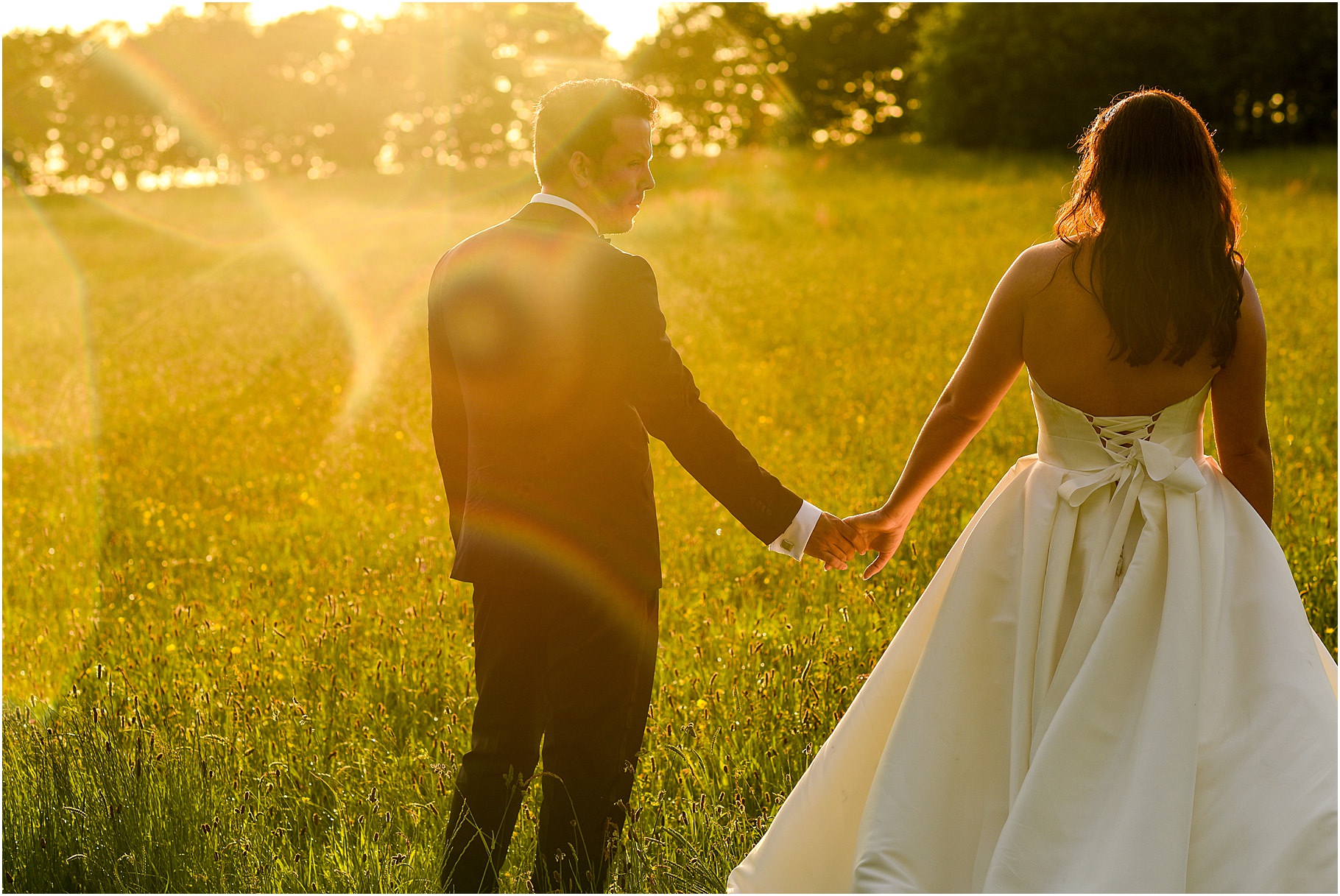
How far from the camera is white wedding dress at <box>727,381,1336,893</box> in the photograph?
2.43 meters

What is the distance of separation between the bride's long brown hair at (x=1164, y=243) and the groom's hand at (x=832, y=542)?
111 centimetres

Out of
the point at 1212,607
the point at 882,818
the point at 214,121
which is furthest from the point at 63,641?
the point at 214,121

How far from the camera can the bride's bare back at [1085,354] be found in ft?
8.89

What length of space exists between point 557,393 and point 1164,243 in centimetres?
165

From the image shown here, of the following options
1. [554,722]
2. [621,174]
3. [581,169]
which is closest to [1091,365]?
[621,174]

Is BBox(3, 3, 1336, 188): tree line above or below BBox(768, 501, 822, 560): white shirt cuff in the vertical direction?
above

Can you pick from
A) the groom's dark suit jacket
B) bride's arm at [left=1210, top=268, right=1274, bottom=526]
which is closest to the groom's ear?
the groom's dark suit jacket

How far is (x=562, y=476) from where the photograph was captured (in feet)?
9.67

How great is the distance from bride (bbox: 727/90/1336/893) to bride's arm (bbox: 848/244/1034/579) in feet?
0.04

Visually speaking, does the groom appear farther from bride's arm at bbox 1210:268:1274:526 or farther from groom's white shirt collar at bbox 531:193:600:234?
→ bride's arm at bbox 1210:268:1274:526

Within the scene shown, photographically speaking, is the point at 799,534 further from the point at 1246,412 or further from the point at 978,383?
the point at 1246,412

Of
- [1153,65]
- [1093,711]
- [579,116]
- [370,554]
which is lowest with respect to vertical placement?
[370,554]

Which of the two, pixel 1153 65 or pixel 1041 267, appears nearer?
pixel 1041 267

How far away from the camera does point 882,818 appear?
264cm
